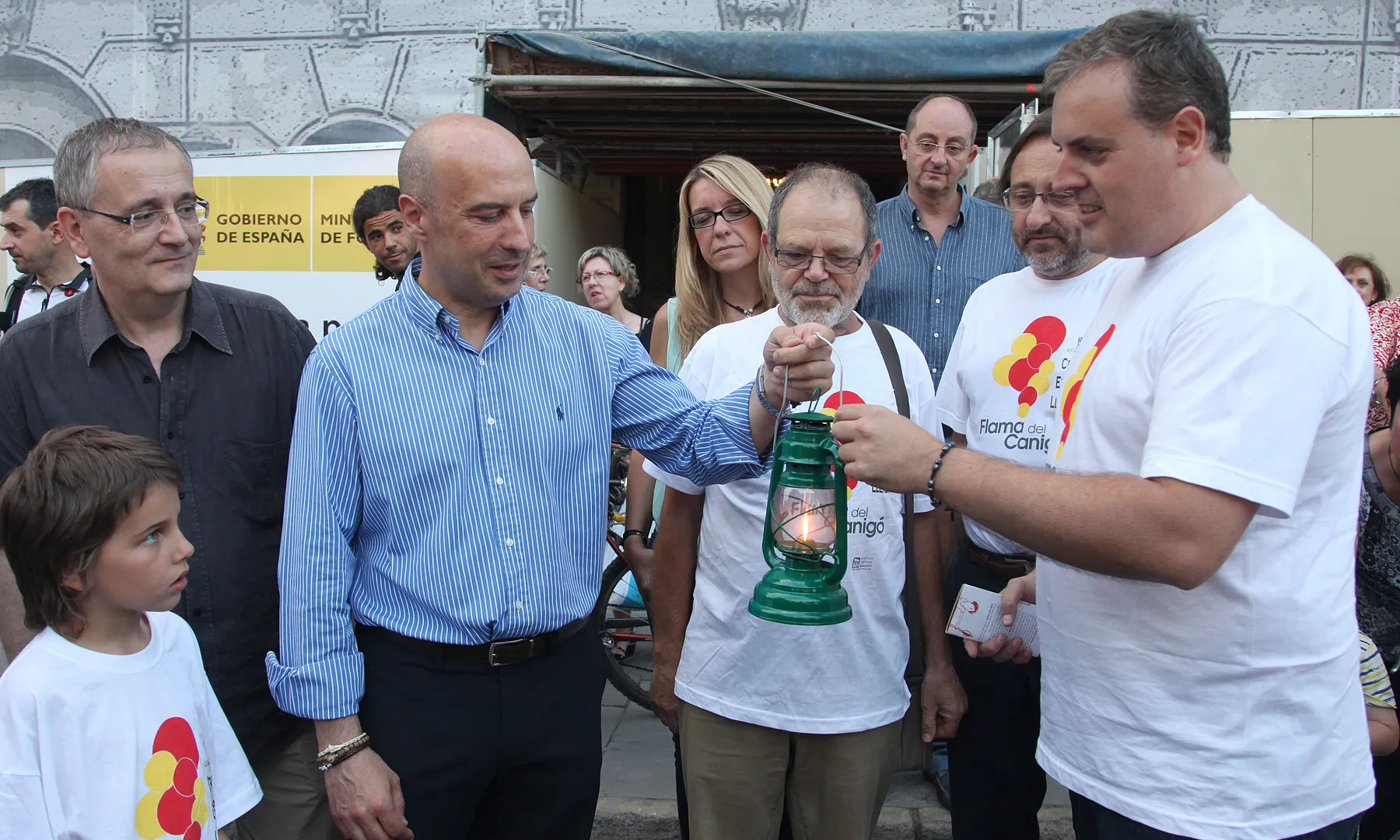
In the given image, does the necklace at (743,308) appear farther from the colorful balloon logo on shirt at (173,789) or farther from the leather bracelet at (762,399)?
the colorful balloon logo on shirt at (173,789)

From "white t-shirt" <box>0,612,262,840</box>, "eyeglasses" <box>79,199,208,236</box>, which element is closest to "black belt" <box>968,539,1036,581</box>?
"white t-shirt" <box>0,612,262,840</box>

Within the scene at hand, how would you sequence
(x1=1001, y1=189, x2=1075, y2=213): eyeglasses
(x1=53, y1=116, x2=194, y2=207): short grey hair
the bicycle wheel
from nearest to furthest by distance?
(x1=53, y1=116, x2=194, y2=207): short grey hair < (x1=1001, y1=189, x2=1075, y2=213): eyeglasses < the bicycle wheel

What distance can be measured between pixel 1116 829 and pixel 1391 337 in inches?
179

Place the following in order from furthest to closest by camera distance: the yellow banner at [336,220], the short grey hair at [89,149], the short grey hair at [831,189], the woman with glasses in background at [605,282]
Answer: the yellow banner at [336,220], the woman with glasses in background at [605,282], the short grey hair at [831,189], the short grey hair at [89,149]

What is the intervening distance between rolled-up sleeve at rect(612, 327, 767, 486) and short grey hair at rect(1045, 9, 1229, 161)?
3.50ft

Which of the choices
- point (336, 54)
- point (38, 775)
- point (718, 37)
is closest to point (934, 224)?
point (718, 37)

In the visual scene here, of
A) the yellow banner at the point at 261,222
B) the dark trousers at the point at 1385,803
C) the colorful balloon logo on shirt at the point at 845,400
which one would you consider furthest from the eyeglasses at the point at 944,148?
the yellow banner at the point at 261,222

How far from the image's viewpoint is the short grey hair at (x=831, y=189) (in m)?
2.59

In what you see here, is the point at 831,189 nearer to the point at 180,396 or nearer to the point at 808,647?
the point at 808,647

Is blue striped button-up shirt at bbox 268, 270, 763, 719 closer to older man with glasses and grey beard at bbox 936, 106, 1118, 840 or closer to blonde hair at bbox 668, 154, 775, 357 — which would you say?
older man with glasses and grey beard at bbox 936, 106, 1118, 840

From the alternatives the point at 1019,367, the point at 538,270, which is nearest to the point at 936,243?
the point at 1019,367

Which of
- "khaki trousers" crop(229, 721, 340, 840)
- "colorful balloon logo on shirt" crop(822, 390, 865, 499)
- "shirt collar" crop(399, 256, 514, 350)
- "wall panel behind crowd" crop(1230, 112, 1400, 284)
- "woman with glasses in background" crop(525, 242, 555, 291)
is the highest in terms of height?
"wall panel behind crowd" crop(1230, 112, 1400, 284)

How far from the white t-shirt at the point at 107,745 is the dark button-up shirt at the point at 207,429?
223mm

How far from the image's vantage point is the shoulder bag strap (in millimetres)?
2623
